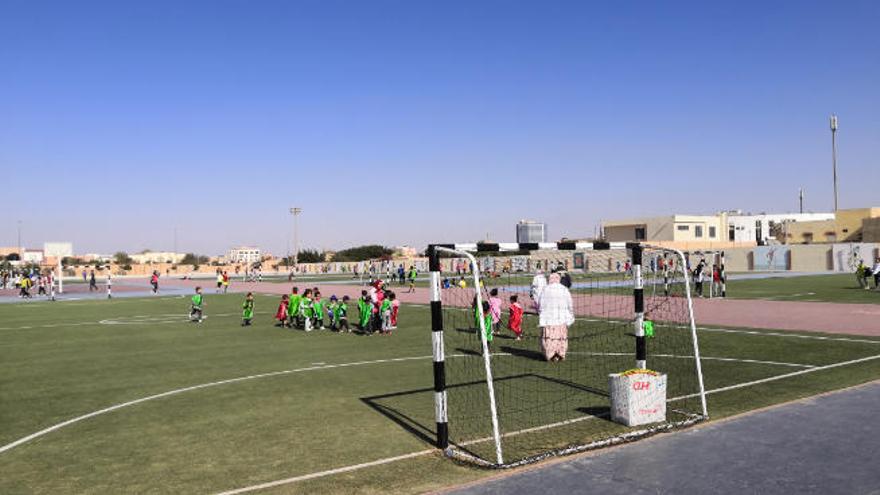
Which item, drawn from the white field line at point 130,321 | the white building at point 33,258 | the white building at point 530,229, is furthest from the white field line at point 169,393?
the white building at point 33,258

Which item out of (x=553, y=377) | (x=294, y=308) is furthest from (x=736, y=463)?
(x=294, y=308)

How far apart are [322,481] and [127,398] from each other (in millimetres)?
6591

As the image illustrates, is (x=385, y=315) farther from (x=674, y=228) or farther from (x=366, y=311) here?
(x=674, y=228)

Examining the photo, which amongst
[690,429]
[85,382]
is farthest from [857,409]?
[85,382]

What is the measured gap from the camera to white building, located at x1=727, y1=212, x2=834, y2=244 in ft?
346

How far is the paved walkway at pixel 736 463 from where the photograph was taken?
22.6ft

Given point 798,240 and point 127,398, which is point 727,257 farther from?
point 127,398

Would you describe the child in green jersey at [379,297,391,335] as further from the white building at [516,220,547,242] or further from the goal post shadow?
the white building at [516,220,547,242]

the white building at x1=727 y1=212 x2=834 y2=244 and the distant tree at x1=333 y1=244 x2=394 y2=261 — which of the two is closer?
the white building at x1=727 y1=212 x2=834 y2=244

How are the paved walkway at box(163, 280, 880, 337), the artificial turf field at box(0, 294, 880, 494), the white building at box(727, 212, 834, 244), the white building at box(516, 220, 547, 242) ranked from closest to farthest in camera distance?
the artificial turf field at box(0, 294, 880, 494), the paved walkway at box(163, 280, 880, 337), the white building at box(727, 212, 834, 244), the white building at box(516, 220, 547, 242)

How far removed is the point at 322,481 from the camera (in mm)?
7297

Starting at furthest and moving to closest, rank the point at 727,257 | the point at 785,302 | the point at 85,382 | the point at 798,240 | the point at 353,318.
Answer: the point at 798,240 → the point at 727,257 → the point at 785,302 → the point at 353,318 → the point at 85,382

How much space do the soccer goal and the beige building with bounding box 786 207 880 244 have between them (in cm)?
6997

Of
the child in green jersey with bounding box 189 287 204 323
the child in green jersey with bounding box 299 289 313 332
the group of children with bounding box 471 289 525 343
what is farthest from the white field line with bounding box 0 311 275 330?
the group of children with bounding box 471 289 525 343
